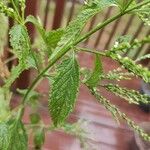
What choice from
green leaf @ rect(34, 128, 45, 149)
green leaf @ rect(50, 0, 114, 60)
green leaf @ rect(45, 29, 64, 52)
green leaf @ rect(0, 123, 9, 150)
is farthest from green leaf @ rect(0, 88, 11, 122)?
green leaf @ rect(50, 0, 114, 60)

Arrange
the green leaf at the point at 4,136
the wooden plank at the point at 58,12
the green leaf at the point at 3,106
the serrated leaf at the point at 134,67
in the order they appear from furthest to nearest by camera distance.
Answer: the wooden plank at the point at 58,12, the green leaf at the point at 3,106, the green leaf at the point at 4,136, the serrated leaf at the point at 134,67

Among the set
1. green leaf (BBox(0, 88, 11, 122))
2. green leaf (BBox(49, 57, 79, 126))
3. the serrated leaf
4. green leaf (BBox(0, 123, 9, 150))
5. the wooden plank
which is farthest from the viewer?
the wooden plank

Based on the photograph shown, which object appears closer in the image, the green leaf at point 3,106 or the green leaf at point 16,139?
the green leaf at point 16,139

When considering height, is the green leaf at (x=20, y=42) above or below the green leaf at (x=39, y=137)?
above

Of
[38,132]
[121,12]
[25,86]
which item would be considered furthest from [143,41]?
[25,86]

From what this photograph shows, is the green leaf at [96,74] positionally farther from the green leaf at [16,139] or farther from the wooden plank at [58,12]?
the wooden plank at [58,12]

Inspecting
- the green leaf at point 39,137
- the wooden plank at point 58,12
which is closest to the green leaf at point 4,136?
the green leaf at point 39,137

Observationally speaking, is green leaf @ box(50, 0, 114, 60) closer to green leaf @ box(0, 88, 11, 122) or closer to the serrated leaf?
the serrated leaf

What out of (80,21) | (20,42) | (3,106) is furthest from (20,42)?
(3,106)
